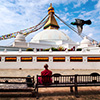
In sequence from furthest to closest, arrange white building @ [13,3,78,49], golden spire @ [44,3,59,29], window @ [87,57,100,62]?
1. golden spire @ [44,3,59,29]
2. white building @ [13,3,78,49]
3. window @ [87,57,100,62]

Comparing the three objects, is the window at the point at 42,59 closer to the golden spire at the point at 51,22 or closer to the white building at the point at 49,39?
the white building at the point at 49,39

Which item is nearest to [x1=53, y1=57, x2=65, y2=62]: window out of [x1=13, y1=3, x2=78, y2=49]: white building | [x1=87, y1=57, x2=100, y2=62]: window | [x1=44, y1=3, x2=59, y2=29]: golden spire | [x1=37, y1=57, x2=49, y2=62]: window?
[x1=37, y1=57, x2=49, y2=62]: window

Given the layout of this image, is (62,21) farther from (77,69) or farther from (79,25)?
(77,69)

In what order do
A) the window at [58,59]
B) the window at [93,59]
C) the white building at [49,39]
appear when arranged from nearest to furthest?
the window at [93,59] < the window at [58,59] < the white building at [49,39]

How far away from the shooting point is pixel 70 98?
12.0ft

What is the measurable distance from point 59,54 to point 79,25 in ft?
80.8

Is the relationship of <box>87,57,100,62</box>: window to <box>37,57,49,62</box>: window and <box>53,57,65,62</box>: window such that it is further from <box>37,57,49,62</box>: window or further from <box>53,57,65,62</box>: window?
<box>37,57,49,62</box>: window

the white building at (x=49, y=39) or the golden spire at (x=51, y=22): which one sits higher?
the golden spire at (x=51, y=22)

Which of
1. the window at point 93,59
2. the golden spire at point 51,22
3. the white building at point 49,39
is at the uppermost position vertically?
the golden spire at point 51,22

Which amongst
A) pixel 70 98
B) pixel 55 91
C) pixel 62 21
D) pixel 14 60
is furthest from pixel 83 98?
pixel 62 21

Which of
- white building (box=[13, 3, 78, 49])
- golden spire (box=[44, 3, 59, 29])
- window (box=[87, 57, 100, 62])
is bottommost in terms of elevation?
window (box=[87, 57, 100, 62])

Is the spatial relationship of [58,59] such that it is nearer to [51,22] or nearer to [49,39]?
[49,39]

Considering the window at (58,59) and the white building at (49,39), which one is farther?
the white building at (49,39)

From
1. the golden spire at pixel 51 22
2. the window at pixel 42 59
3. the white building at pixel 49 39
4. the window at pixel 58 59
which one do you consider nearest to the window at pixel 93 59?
the window at pixel 58 59
